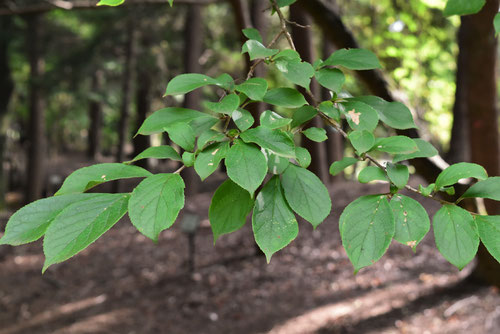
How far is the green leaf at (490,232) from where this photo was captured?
2.80 feet

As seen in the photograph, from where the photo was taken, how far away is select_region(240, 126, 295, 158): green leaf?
82 cm

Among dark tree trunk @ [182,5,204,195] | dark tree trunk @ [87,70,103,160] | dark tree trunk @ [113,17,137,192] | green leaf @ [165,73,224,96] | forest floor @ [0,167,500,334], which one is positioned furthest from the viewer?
dark tree trunk @ [87,70,103,160]

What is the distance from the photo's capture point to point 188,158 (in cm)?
89

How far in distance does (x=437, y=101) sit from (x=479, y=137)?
510 cm

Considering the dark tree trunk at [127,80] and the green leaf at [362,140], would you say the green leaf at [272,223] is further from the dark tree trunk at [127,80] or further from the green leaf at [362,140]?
the dark tree trunk at [127,80]

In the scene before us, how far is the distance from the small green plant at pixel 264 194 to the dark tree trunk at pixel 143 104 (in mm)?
15478

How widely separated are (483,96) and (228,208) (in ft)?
10.6

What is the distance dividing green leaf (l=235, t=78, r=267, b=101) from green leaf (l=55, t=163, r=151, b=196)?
258mm

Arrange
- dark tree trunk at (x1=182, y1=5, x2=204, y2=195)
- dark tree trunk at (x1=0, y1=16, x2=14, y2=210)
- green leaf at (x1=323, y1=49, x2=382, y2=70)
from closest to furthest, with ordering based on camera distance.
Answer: green leaf at (x1=323, y1=49, x2=382, y2=70)
dark tree trunk at (x1=182, y1=5, x2=204, y2=195)
dark tree trunk at (x1=0, y1=16, x2=14, y2=210)

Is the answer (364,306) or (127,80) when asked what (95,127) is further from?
(364,306)

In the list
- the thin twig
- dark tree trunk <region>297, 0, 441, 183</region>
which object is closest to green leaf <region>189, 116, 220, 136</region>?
the thin twig

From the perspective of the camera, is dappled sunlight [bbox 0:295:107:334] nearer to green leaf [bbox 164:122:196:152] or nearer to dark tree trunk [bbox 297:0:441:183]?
dark tree trunk [bbox 297:0:441:183]

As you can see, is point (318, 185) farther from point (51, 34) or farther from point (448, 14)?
point (51, 34)

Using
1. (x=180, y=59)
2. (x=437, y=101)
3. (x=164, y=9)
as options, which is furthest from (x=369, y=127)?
(x=180, y=59)
